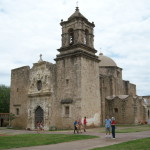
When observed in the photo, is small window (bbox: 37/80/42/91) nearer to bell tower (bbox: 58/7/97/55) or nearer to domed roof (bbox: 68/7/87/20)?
bell tower (bbox: 58/7/97/55)

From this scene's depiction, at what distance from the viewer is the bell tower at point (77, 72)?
23578 millimetres

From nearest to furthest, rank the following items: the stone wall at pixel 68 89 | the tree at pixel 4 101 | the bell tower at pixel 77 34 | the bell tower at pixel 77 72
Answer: the stone wall at pixel 68 89, the bell tower at pixel 77 72, the bell tower at pixel 77 34, the tree at pixel 4 101

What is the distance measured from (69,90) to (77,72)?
2.15 m

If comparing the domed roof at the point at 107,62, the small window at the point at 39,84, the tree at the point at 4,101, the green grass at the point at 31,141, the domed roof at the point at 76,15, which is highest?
the domed roof at the point at 76,15

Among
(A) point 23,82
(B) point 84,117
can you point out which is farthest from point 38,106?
(B) point 84,117

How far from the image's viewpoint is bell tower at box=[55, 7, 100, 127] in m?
23.6

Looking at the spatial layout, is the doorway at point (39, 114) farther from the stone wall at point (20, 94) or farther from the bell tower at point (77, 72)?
the bell tower at point (77, 72)

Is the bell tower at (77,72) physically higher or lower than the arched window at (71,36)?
lower

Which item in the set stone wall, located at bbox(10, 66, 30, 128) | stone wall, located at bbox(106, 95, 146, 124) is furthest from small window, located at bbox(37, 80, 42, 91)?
stone wall, located at bbox(106, 95, 146, 124)

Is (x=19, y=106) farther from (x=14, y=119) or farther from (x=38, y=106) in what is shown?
(x=38, y=106)

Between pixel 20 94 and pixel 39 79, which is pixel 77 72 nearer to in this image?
pixel 39 79

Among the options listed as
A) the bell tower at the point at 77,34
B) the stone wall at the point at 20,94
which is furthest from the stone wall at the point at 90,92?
the stone wall at the point at 20,94

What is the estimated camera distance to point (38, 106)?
2623 centimetres

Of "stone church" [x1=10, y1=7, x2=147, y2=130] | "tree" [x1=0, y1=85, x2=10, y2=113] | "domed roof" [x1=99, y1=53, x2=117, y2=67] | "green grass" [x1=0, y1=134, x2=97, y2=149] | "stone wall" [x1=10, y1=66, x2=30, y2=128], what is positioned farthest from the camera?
"tree" [x1=0, y1=85, x2=10, y2=113]
